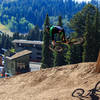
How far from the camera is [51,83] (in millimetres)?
17469

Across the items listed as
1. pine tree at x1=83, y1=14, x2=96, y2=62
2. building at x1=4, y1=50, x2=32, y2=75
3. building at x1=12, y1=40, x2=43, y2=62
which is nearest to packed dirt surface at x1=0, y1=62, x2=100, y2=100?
pine tree at x1=83, y1=14, x2=96, y2=62

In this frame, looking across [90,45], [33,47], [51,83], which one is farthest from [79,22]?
[33,47]

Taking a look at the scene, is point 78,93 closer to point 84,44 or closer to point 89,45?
point 89,45

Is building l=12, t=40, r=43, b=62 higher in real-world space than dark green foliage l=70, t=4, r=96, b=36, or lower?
lower

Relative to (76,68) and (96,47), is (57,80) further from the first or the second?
(96,47)

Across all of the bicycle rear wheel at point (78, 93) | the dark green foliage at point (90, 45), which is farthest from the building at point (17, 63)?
the bicycle rear wheel at point (78, 93)

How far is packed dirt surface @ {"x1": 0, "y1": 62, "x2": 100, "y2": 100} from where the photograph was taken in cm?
1473

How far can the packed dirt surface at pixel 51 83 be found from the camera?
1473cm

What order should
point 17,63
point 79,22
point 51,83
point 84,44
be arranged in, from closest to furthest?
1. point 51,83
2. point 84,44
3. point 79,22
4. point 17,63

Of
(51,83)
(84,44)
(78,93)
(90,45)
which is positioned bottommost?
(51,83)

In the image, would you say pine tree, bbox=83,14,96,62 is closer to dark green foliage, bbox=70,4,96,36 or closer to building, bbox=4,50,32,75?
dark green foliage, bbox=70,4,96,36

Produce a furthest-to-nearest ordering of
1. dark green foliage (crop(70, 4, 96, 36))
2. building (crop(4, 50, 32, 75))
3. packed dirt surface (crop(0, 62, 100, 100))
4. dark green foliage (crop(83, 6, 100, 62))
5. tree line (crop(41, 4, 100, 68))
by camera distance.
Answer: building (crop(4, 50, 32, 75)), dark green foliage (crop(70, 4, 96, 36)), tree line (crop(41, 4, 100, 68)), dark green foliage (crop(83, 6, 100, 62)), packed dirt surface (crop(0, 62, 100, 100))

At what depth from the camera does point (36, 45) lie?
8856 centimetres

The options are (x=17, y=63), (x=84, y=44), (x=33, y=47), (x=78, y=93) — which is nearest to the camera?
(x=78, y=93)
